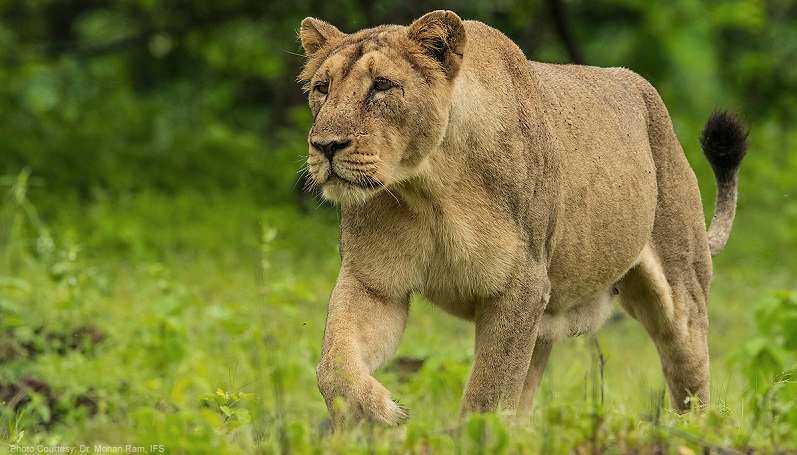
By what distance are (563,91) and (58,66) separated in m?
7.52

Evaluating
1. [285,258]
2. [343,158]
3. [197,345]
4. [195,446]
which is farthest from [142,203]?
[195,446]

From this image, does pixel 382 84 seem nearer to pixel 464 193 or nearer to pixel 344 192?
pixel 344 192

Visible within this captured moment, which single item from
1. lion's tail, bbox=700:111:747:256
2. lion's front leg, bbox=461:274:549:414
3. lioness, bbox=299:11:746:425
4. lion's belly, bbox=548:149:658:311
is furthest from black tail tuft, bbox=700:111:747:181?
lion's front leg, bbox=461:274:549:414

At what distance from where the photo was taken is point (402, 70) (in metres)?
4.28

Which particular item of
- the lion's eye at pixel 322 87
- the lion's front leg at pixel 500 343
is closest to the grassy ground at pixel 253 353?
the lion's front leg at pixel 500 343

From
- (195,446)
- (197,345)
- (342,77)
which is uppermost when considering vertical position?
(342,77)

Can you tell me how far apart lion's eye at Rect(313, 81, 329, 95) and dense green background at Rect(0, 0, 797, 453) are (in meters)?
0.69

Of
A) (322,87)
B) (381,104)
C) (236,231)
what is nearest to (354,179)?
(381,104)

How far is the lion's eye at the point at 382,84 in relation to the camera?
424 cm

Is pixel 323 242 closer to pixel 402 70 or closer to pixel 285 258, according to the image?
pixel 285 258

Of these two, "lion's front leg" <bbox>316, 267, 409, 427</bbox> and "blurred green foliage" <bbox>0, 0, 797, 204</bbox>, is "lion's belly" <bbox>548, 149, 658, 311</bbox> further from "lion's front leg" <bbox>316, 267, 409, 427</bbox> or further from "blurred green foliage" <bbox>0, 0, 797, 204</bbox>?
"blurred green foliage" <bbox>0, 0, 797, 204</bbox>

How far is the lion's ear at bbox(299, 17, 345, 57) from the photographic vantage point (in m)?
4.69

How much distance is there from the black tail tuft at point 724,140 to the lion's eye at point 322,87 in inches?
96.2

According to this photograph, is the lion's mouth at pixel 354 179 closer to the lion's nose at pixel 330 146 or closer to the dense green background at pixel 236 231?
the lion's nose at pixel 330 146
